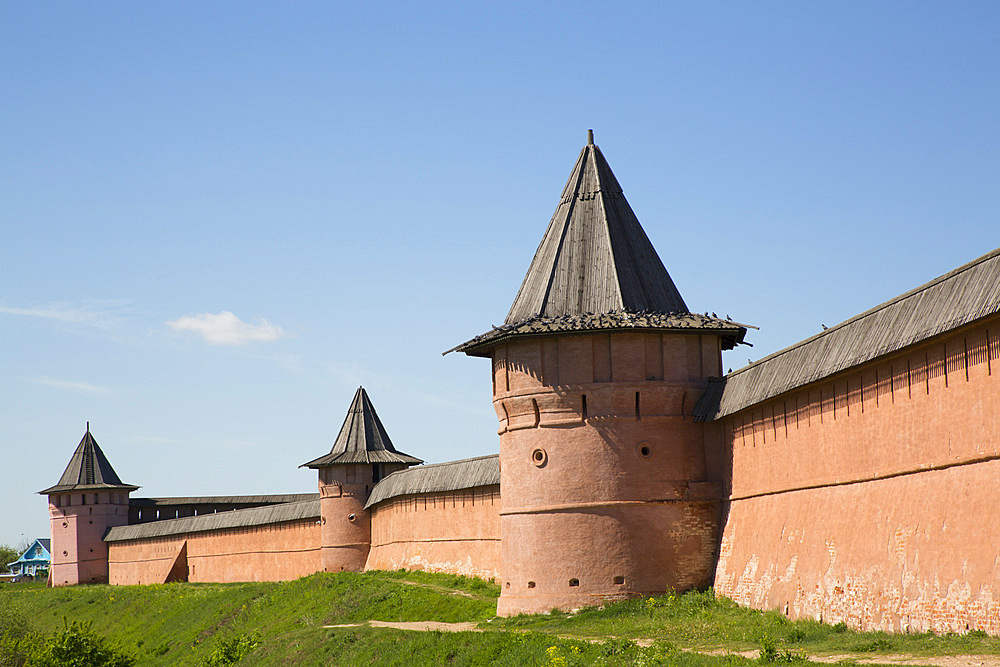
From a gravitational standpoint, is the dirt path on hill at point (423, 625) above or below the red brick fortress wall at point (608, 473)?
below

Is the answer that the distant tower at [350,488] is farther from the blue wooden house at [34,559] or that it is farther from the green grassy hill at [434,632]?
the blue wooden house at [34,559]

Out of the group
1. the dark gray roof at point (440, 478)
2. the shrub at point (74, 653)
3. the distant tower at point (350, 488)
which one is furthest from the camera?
the distant tower at point (350, 488)

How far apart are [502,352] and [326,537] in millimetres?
15036

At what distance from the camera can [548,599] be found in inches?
712

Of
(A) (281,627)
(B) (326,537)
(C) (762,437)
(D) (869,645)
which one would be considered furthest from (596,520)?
(B) (326,537)

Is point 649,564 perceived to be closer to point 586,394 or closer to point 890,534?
point 586,394

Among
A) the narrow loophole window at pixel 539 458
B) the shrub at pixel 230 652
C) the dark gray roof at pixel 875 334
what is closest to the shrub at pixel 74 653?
the shrub at pixel 230 652

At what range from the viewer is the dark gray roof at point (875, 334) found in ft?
37.8

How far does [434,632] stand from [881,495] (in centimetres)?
683

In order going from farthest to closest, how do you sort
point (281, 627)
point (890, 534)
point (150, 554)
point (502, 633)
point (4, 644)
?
point (150, 554) < point (4, 644) < point (281, 627) < point (502, 633) < point (890, 534)

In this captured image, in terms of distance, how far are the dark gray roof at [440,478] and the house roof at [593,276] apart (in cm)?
445

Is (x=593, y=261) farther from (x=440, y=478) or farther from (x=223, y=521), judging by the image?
(x=223, y=521)

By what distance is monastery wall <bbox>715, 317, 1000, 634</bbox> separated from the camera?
11375 millimetres

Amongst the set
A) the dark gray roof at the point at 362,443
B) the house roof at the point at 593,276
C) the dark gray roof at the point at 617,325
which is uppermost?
the house roof at the point at 593,276
